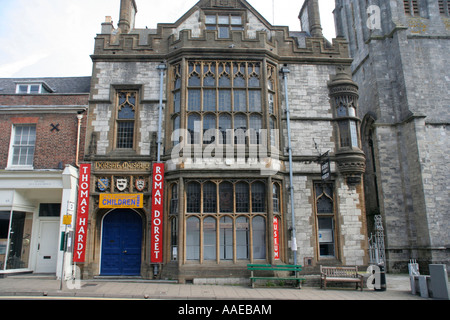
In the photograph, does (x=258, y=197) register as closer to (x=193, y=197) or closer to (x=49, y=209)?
(x=193, y=197)

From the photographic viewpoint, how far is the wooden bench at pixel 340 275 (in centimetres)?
1228

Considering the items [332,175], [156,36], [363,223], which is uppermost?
[156,36]

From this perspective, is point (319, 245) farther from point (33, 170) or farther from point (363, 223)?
point (33, 170)

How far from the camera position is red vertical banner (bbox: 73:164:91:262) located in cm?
1388

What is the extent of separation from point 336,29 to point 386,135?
47.6 feet

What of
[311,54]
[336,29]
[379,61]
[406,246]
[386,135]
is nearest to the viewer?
[311,54]

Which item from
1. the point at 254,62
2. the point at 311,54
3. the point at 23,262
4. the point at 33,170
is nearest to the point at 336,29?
the point at 311,54

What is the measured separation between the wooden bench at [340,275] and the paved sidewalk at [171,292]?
1.18 feet

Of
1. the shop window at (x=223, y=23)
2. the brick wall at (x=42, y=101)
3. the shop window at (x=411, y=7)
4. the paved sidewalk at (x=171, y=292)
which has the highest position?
the shop window at (x=411, y=7)

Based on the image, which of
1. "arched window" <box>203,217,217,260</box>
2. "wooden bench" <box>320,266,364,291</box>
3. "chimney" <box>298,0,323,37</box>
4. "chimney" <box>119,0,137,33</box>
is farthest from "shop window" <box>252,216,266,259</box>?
"chimney" <box>119,0,137,33</box>

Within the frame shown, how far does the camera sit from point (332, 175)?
50.7 feet

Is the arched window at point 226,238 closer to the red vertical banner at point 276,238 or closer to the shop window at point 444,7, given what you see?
the red vertical banner at point 276,238

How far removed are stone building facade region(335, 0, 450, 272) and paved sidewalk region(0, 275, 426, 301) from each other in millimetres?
6712

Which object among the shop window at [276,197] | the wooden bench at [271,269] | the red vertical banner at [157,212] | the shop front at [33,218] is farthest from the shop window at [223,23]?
the wooden bench at [271,269]
